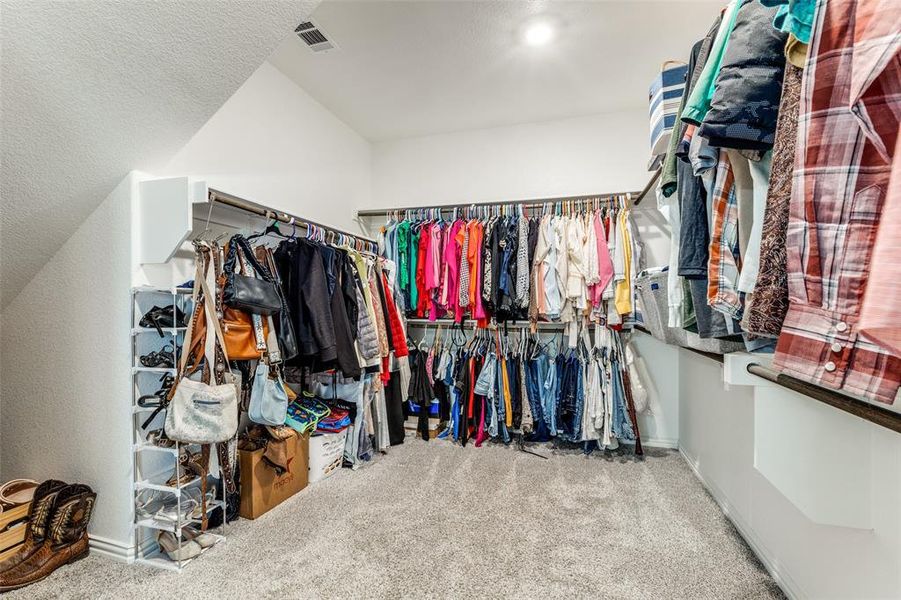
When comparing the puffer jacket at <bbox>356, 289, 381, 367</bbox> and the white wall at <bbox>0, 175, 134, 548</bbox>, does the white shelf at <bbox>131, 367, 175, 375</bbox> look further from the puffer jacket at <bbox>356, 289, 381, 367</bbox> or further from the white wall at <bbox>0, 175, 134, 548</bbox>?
the puffer jacket at <bbox>356, 289, 381, 367</bbox>

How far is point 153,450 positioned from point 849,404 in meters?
2.41

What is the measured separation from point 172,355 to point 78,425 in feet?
1.90

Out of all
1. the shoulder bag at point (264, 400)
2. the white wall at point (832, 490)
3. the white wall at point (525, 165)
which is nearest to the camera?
the white wall at point (832, 490)

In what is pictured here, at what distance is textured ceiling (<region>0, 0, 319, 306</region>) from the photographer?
1.20m

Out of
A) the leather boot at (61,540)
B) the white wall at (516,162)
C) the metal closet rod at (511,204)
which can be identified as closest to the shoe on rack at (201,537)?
the leather boot at (61,540)

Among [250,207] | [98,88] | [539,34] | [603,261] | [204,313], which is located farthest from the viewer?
[603,261]

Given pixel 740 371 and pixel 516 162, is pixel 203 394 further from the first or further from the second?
pixel 516 162

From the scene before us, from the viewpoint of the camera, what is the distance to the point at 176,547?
1717 millimetres

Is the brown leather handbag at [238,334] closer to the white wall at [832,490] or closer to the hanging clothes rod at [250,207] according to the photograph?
the hanging clothes rod at [250,207]

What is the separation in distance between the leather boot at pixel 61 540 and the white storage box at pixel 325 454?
1019 millimetres

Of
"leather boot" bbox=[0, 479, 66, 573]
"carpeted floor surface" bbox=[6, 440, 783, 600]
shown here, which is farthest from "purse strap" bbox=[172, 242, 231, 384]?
"carpeted floor surface" bbox=[6, 440, 783, 600]

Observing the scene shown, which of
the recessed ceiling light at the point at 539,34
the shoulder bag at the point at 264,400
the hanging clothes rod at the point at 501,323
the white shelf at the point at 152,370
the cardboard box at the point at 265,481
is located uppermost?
the recessed ceiling light at the point at 539,34

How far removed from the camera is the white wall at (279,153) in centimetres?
222

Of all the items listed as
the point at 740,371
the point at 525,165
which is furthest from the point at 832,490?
the point at 525,165
